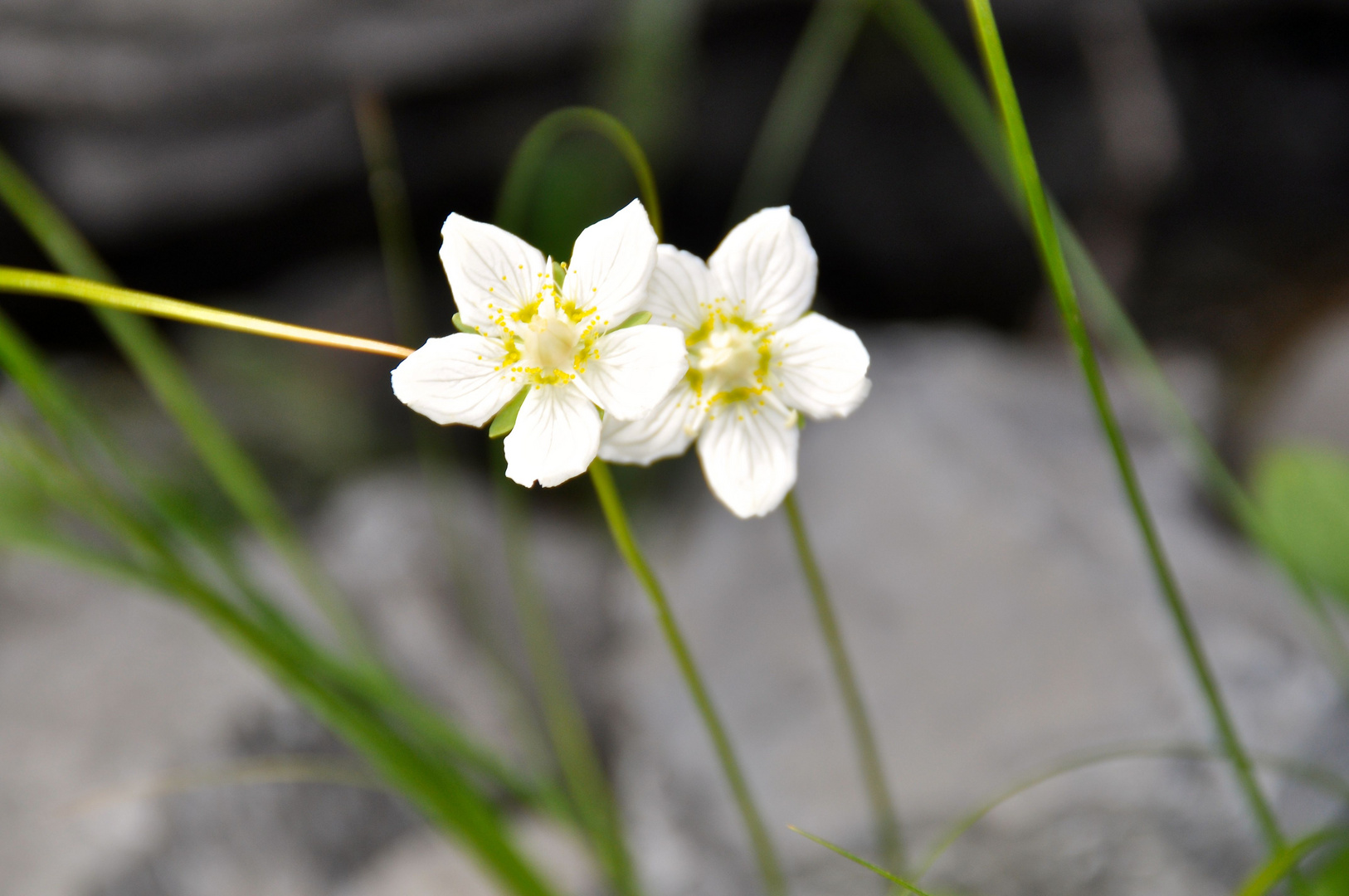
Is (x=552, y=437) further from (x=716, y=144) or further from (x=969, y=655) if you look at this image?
(x=716, y=144)

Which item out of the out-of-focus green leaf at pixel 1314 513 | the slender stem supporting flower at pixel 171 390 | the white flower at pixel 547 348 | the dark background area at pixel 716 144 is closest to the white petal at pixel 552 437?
the white flower at pixel 547 348

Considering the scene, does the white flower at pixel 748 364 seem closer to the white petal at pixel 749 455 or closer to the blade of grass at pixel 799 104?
the white petal at pixel 749 455

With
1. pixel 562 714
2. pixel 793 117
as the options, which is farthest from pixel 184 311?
pixel 793 117

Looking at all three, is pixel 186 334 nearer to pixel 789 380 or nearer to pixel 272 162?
pixel 272 162

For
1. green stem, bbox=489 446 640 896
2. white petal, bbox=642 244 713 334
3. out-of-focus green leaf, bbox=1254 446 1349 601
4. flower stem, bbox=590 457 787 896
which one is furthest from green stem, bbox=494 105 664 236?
out-of-focus green leaf, bbox=1254 446 1349 601

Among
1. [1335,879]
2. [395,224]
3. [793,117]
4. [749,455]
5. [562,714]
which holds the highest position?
[793,117]
